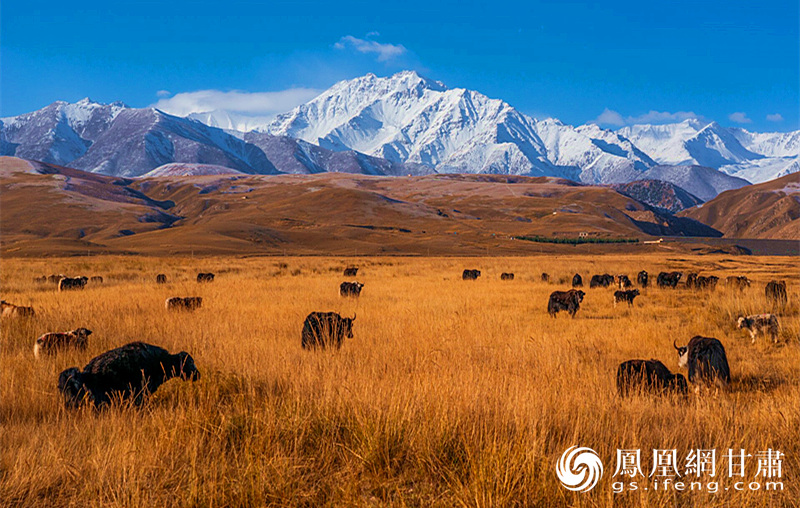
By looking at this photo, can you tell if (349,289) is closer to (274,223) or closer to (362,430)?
(362,430)

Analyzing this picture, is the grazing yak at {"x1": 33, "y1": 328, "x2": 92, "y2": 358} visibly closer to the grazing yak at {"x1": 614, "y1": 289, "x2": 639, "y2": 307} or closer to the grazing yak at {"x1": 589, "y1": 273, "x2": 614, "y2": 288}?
the grazing yak at {"x1": 614, "y1": 289, "x2": 639, "y2": 307}

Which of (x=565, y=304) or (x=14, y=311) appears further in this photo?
(x=565, y=304)

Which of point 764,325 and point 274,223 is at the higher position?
point 274,223

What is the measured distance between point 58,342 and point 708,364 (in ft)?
31.2

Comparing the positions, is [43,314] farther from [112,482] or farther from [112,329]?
[112,482]

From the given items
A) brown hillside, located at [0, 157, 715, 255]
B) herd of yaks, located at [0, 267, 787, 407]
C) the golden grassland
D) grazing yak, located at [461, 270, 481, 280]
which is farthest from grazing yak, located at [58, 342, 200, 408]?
brown hillside, located at [0, 157, 715, 255]

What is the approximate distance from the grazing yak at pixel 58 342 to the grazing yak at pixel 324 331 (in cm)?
345

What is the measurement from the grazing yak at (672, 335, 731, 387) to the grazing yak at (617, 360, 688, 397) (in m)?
0.47

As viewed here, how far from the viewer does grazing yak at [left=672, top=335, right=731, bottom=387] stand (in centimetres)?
628

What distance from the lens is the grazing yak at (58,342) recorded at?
6714 millimetres

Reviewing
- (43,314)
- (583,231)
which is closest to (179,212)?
(583,231)

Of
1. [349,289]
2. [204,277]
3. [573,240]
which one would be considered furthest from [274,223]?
[349,289]

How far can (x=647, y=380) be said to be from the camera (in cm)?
583

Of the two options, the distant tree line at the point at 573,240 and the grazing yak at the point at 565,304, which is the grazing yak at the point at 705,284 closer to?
the grazing yak at the point at 565,304
